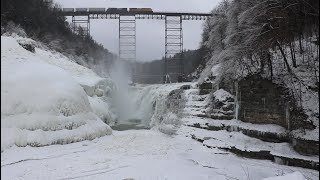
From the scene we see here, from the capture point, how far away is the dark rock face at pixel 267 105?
1309 cm

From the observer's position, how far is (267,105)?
14531mm

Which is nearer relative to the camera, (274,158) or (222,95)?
(274,158)

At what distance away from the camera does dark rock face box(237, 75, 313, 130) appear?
515 inches

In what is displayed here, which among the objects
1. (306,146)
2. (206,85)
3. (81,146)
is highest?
(206,85)

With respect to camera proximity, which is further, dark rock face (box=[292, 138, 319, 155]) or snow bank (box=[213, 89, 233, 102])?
snow bank (box=[213, 89, 233, 102])

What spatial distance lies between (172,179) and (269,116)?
635cm

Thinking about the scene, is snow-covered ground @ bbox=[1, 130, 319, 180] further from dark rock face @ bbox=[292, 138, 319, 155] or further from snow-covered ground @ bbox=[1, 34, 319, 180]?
dark rock face @ bbox=[292, 138, 319, 155]

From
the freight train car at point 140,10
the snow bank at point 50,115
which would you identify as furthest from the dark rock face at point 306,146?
the freight train car at point 140,10

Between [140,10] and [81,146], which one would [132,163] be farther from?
[140,10]

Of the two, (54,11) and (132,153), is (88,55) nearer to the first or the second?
(54,11)

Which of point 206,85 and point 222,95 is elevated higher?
point 206,85

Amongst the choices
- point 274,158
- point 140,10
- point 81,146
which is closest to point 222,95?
point 274,158

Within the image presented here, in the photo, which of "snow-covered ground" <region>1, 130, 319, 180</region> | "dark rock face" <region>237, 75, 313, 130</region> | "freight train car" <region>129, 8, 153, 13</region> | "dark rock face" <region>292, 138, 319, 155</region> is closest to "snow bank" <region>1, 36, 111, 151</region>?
"snow-covered ground" <region>1, 130, 319, 180</region>

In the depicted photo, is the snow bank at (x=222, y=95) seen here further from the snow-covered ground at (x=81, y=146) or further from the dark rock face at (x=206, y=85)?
the dark rock face at (x=206, y=85)
